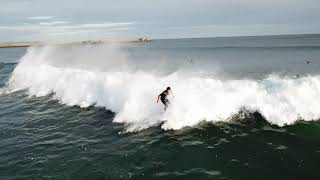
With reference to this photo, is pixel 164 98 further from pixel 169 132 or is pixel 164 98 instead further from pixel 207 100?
pixel 207 100

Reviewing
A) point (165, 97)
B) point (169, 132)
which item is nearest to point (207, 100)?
point (165, 97)

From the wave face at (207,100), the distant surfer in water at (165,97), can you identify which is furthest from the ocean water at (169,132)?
the distant surfer in water at (165,97)

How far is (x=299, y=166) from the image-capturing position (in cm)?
1280

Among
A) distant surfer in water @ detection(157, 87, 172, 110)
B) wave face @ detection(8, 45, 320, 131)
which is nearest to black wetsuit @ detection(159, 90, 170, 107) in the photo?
distant surfer in water @ detection(157, 87, 172, 110)

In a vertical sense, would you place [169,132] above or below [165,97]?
below

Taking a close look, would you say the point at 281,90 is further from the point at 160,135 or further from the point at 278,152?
the point at 160,135

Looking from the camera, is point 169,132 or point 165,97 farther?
point 165,97

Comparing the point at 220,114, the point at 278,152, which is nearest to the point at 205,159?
the point at 278,152

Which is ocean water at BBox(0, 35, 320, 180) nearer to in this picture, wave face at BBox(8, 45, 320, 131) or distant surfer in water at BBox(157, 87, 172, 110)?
wave face at BBox(8, 45, 320, 131)

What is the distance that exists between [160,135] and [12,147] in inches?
290

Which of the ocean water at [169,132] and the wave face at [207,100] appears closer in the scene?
the ocean water at [169,132]

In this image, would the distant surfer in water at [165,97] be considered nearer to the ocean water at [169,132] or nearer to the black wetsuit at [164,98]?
the black wetsuit at [164,98]

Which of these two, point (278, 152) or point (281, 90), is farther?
point (281, 90)

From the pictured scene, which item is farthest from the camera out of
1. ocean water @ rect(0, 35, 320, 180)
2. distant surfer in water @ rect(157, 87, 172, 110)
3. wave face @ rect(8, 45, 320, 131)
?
Answer: distant surfer in water @ rect(157, 87, 172, 110)
